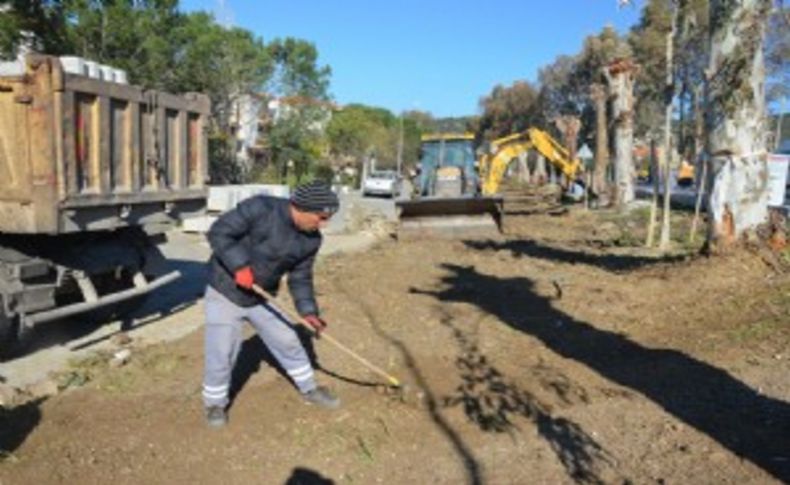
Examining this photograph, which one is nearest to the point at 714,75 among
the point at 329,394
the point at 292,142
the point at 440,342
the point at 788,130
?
the point at 440,342

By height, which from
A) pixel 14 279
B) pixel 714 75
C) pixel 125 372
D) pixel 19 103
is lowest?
pixel 125 372

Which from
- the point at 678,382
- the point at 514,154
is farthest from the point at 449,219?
the point at 678,382

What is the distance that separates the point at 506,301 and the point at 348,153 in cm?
6050

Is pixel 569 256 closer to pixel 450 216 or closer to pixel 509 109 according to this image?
pixel 450 216

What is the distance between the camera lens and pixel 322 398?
6500 millimetres

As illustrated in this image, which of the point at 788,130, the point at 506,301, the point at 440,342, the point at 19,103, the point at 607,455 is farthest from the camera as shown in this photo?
the point at 788,130

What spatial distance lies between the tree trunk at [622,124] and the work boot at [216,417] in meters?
22.2

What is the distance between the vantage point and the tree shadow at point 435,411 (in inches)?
206

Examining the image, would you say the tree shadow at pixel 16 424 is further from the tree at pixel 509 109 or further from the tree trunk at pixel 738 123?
the tree at pixel 509 109

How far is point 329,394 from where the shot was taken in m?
6.59

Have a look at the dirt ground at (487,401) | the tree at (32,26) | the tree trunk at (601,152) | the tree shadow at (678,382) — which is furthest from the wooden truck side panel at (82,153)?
the tree trunk at (601,152)

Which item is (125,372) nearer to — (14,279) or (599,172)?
(14,279)

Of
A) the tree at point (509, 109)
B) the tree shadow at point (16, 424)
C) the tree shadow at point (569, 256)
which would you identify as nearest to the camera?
the tree shadow at point (16, 424)

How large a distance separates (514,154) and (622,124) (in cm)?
349
